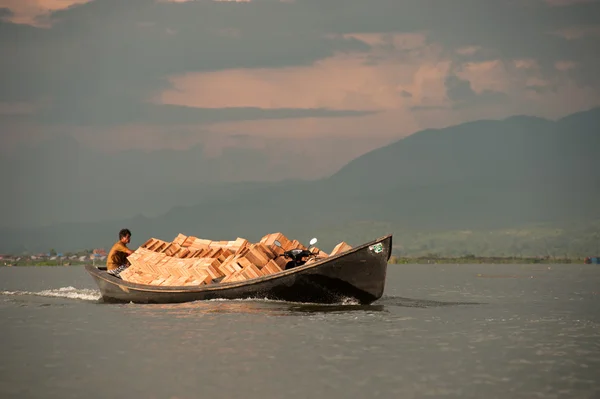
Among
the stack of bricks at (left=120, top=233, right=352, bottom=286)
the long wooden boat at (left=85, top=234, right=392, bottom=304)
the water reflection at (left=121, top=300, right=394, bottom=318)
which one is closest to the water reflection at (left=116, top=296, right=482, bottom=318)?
the water reflection at (left=121, top=300, right=394, bottom=318)

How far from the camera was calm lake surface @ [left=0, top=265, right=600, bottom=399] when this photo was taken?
2272 cm

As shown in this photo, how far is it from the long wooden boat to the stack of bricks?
2.58 feet

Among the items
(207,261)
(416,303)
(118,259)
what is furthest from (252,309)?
(416,303)

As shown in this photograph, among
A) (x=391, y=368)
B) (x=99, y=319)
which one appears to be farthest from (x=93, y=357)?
(x=99, y=319)

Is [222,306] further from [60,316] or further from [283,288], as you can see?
[60,316]

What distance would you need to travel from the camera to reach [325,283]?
37469 millimetres

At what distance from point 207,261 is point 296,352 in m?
13.1

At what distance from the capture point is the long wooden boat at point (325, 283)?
36812 millimetres

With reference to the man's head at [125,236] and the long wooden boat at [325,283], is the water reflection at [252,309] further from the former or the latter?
the man's head at [125,236]

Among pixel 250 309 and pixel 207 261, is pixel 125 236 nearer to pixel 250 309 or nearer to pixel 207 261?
pixel 207 261

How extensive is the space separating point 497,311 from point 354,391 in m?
22.3

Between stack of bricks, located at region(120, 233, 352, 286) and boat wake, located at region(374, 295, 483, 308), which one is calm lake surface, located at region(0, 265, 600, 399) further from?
stack of bricks, located at region(120, 233, 352, 286)

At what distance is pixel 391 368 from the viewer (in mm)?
25391

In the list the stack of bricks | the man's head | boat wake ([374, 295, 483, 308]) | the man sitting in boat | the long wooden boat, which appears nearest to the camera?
the long wooden boat
